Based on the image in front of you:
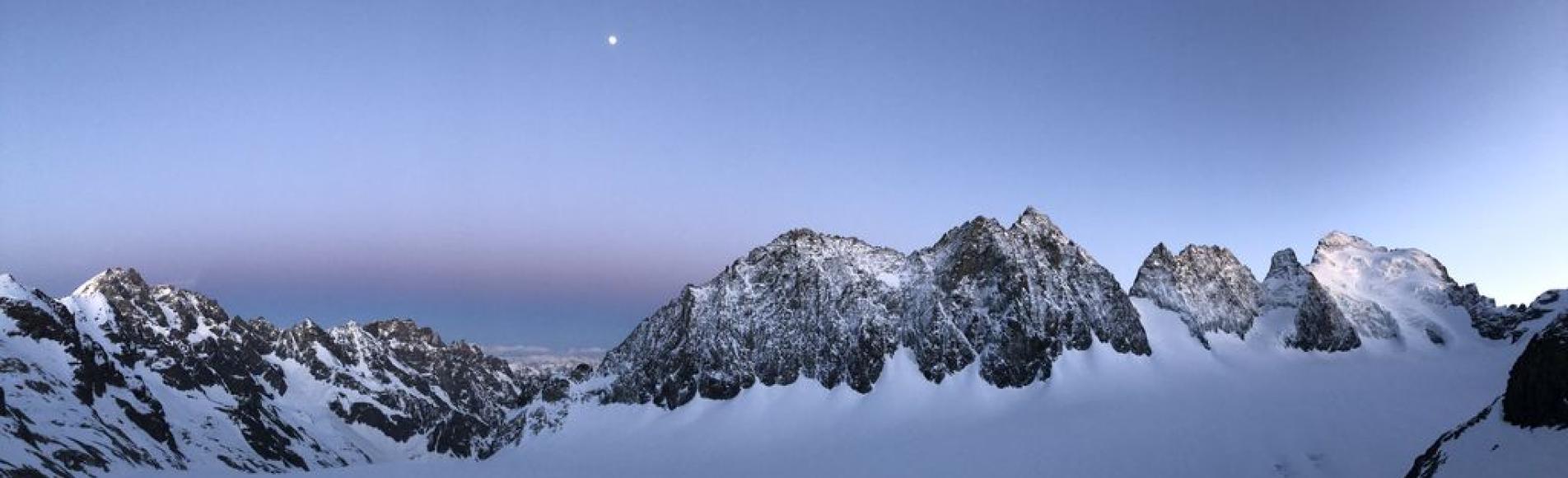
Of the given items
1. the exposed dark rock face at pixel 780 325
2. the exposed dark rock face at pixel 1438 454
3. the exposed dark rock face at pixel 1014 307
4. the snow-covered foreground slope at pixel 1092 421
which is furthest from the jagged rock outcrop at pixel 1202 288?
the exposed dark rock face at pixel 1438 454

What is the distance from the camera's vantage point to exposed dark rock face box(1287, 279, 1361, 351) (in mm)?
131250

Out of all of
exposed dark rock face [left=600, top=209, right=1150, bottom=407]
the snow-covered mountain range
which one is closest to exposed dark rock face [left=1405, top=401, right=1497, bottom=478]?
the snow-covered mountain range

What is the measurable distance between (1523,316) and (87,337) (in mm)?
334385

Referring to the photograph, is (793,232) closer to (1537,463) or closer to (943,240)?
(943,240)

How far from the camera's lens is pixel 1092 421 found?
3536 inches

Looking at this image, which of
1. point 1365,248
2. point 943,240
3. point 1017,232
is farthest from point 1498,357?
point 943,240

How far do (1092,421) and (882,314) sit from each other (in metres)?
43.5

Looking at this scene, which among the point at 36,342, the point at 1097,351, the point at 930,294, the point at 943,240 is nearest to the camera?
the point at 1097,351

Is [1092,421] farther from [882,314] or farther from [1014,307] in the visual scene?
[882,314]

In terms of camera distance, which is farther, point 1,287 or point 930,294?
point 1,287

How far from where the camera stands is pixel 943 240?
13925 cm

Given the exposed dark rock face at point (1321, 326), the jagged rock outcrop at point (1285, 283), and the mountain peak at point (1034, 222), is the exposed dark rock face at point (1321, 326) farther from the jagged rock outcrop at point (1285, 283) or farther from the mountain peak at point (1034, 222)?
the mountain peak at point (1034, 222)

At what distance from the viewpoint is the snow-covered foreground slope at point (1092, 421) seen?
251 feet

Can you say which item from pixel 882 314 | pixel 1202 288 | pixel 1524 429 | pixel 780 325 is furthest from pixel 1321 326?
pixel 1524 429
